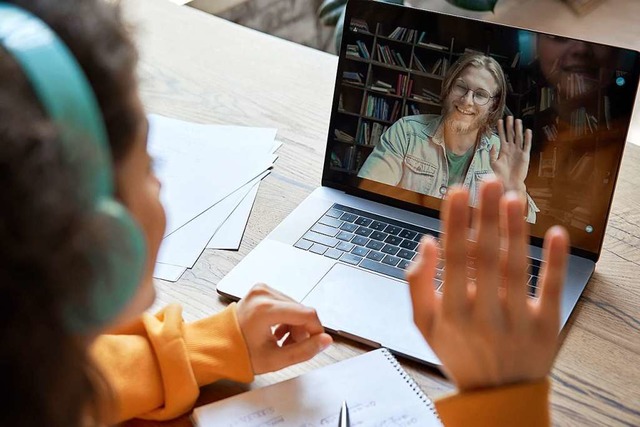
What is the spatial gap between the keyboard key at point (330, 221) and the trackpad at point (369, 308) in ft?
0.27

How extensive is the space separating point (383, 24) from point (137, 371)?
1.68 ft

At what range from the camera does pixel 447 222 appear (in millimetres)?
638

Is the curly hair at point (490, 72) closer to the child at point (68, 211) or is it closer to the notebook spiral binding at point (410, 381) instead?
the notebook spiral binding at point (410, 381)

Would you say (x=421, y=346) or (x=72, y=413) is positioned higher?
(x=72, y=413)

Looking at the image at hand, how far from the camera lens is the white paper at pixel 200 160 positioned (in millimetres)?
1034

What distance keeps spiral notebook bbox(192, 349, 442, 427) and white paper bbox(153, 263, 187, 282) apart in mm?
214

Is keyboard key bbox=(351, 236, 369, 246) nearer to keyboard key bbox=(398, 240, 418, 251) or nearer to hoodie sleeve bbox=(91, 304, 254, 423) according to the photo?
keyboard key bbox=(398, 240, 418, 251)

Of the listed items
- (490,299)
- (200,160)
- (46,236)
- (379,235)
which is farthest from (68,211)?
(200,160)

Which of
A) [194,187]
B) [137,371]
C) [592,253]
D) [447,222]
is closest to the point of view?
[447,222]

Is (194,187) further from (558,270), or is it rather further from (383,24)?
(558,270)

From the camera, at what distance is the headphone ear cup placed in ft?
1.40

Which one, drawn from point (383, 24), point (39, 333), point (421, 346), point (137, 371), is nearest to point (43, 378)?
point (39, 333)

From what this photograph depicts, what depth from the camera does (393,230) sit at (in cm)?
98

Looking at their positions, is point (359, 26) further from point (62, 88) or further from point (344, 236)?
point (62, 88)
